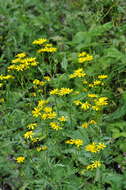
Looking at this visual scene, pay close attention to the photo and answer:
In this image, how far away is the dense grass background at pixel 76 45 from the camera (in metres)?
2.50

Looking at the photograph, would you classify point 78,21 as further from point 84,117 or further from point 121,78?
point 84,117

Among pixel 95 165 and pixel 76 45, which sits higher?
pixel 76 45

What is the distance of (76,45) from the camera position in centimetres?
365

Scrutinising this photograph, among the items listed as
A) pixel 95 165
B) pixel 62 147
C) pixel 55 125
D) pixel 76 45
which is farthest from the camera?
pixel 76 45

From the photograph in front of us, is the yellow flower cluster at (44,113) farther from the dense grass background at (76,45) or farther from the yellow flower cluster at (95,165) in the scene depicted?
the yellow flower cluster at (95,165)

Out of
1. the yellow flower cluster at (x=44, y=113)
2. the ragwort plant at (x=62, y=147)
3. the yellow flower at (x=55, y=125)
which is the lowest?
the ragwort plant at (x=62, y=147)

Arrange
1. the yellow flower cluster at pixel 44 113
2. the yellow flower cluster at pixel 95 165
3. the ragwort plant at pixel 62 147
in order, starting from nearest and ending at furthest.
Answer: the yellow flower cluster at pixel 95 165, the ragwort plant at pixel 62 147, the yellow flower cluster at pixel 44 113

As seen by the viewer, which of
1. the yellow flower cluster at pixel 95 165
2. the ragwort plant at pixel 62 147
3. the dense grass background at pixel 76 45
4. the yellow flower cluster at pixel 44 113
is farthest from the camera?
the dense grass background at pixel 76 45

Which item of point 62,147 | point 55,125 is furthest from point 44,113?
point 62,147

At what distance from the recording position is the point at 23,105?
2.77m

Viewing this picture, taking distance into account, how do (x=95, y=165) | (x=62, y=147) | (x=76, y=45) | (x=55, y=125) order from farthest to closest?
(x=76, y=45) < (x=62, y=147) < (x=55, y=125) < (x=95, y=165)

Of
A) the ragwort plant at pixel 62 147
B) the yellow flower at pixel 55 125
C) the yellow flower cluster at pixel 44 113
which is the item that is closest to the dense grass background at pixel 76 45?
the ragwort plant at pixel 62 147

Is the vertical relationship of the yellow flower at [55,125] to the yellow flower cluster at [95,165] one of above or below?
above

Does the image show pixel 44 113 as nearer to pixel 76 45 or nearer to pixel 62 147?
pixel 62 147
